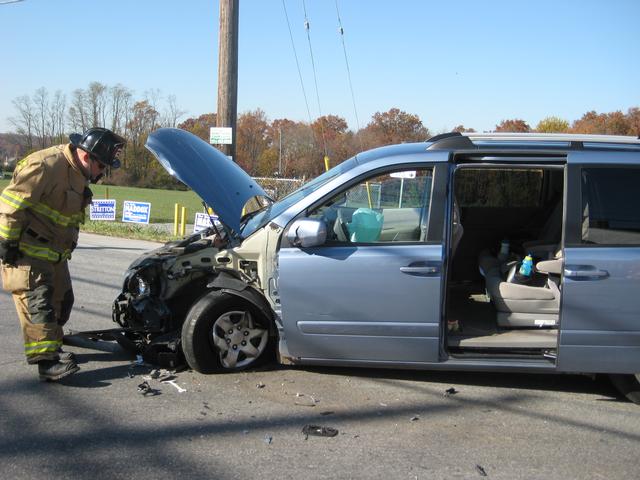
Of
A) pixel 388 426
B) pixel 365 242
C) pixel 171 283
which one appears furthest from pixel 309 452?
pixel 171 283

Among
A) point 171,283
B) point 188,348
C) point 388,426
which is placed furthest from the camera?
point 171,283

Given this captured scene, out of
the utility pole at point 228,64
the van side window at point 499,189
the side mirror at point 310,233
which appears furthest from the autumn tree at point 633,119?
the side mirror at point 310,233

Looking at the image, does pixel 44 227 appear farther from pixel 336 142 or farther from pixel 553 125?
pixel 553 125

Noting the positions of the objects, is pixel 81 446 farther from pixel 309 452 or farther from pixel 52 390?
pixel 309 452

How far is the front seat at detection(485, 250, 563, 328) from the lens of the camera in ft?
14.6

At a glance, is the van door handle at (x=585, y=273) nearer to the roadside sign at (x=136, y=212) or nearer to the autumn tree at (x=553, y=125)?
the roadside sign at (x=136, y=212)

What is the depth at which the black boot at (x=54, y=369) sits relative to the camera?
423 centimetres

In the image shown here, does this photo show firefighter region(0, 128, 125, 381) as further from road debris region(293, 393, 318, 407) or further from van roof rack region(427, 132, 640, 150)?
van roof rack region(427, 132, 640, 150)

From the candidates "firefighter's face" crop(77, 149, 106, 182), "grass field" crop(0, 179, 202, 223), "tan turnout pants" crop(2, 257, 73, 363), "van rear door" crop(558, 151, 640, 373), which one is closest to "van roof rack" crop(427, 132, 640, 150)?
"van rear door" crop(558, 151, 640, 373)

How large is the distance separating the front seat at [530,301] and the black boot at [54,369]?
3.26 m

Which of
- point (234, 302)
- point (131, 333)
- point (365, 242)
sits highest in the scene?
point (365, 242)

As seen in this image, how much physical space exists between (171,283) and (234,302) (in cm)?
63

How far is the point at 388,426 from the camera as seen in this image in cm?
373

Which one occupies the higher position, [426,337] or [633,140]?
[633,140]
